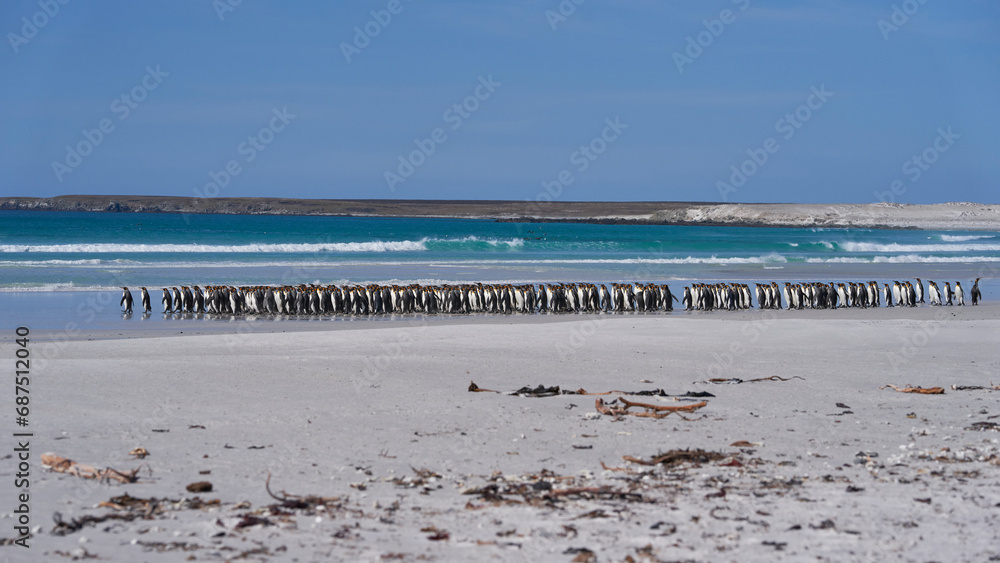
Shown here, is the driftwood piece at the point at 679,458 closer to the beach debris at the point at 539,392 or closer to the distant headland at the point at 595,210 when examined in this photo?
the beach debris at the point at 539,392

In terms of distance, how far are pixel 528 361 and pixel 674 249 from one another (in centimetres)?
5019

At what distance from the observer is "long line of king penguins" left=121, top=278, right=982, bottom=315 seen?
1936 cm

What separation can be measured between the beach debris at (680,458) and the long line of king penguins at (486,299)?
46.4ft

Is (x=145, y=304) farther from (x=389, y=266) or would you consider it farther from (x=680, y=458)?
(x=389, y=266)

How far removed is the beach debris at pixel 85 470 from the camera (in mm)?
5367

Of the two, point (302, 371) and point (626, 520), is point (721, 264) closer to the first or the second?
point (302, 371)

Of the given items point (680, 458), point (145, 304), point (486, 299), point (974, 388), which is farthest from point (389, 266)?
point (680, 458)

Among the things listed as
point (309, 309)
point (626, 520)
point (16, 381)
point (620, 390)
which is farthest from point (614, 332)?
point (626, 520)

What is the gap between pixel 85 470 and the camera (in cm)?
548

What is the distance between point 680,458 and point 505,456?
4.07ft

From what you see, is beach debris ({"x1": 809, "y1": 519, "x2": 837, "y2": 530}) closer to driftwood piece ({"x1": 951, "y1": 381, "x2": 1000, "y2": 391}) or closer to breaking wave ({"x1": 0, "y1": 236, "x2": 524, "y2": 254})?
driftwood piece ({"x1": 951, "y1": 381, "x2": 1000, "y2": 391})

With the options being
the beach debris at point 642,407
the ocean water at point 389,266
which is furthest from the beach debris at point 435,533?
the ocean water at point 389,266

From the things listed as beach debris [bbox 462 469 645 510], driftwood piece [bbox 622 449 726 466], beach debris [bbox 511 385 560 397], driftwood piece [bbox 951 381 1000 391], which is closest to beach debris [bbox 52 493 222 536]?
beach debris [bbox 462 469 645 510]

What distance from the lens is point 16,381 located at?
842 centimetres
